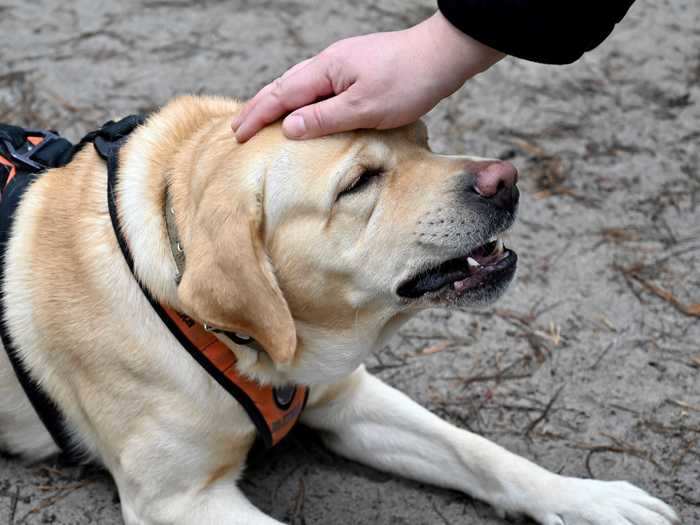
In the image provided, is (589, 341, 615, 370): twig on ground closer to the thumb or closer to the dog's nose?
the dog's nose

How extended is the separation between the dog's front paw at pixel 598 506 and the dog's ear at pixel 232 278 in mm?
1058

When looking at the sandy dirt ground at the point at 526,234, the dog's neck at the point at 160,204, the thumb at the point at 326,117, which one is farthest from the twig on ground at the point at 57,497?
the thumb at the point at 326,117

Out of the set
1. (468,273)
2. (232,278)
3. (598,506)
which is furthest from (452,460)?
(232,278)

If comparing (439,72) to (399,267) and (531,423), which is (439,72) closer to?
(399,267)

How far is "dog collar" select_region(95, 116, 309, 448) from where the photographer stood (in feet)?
8.07

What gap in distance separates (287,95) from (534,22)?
65 centimetres

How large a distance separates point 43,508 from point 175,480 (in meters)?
0.55

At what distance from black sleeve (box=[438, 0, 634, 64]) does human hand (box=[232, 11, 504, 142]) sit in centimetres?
6

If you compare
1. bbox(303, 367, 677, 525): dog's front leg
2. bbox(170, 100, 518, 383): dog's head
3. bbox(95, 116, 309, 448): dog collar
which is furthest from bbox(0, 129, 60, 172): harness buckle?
bbox(303, 367, 677, 525): dog's front leg

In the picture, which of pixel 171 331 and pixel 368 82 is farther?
pixel 171 331

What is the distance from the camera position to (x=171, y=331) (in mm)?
2492

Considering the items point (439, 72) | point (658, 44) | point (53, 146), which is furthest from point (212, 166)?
point (658, 44)

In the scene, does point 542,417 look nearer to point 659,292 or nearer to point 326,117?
point 659,292

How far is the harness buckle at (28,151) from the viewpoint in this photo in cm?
282
